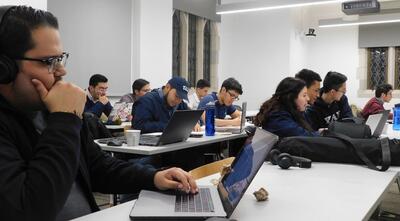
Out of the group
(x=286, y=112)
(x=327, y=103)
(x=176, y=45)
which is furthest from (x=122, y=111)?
(x=176, y=45)

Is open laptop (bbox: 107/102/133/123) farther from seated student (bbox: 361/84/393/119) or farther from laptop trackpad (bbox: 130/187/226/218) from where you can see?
laptop trackpad (bbox: 130/187/226/218)

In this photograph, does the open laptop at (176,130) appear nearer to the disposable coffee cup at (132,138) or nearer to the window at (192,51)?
the disposable coffee cup at (132,138)

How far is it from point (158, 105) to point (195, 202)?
2395mm

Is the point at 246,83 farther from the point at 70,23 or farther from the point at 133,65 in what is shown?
the point at 70,23

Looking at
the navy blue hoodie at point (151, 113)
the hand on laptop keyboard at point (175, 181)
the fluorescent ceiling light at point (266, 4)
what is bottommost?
the hand on laptop keyboard at point (175, 181)

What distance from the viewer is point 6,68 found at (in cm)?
102

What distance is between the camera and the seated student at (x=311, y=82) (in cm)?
397

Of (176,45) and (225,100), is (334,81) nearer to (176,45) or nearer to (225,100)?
(225,100)

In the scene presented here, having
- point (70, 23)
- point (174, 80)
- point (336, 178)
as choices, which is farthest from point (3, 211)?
point (70, 23)

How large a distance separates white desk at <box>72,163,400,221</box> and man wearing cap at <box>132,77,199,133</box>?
5.22 ft

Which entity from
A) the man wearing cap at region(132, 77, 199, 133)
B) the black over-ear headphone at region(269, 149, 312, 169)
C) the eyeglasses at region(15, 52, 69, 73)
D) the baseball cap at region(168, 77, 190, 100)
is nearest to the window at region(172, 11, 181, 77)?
the man wearing cap at region(132, 77, 199, 133)

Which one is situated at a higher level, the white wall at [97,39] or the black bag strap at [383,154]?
the white wall at [97,39]

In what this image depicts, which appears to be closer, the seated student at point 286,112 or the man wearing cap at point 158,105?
the seated student at point 286,112

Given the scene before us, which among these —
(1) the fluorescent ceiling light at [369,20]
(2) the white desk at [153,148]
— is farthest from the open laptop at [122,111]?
(1) the fluorescent ceiling light at [369,20]
